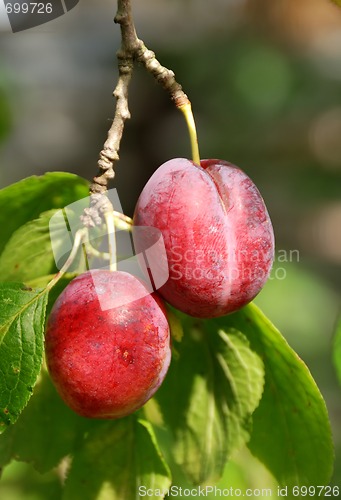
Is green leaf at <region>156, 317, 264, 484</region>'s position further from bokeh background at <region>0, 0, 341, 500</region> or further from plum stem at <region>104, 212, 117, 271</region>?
bokeh background at <region>0, 0, 341, 500</region>

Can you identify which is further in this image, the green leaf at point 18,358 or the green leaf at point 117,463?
the green leaf at point 117,463

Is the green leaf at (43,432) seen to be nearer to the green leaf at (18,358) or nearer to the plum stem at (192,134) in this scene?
the green leaf at (18,358)

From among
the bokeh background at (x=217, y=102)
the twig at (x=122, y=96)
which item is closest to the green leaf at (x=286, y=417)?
the twig at (x=122, y=96)

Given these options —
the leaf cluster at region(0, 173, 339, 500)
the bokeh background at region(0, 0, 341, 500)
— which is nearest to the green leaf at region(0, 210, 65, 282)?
the leaf cluster at region(0, 173, 339, 500)

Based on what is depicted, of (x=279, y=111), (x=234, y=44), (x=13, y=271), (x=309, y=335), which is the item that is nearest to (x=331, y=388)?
(x=309, y=335)

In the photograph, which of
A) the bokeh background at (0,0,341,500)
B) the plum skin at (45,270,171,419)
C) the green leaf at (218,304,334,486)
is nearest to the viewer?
the plum skin at (45,270,171,419)
